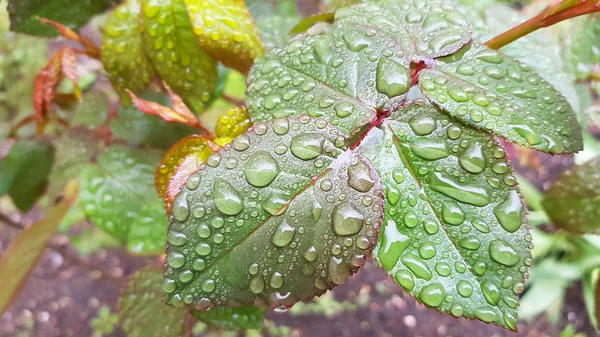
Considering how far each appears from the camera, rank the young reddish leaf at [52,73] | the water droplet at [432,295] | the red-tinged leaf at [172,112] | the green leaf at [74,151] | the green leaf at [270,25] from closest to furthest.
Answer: the water droplet at [432,295] → the red-tinged leaf at [172,112] → the young reddish leaf at [52,73] → the green leaf at [270,25] → the green leaf at [74,151]

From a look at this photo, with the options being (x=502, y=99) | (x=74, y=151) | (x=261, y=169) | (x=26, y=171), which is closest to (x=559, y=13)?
(x=502, y=99)

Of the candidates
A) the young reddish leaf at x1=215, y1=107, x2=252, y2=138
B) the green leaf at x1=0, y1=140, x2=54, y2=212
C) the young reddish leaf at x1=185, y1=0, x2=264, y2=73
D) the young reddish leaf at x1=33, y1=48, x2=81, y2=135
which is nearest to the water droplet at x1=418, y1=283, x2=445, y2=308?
the young reddish leaf at x1=215, y1=107, x2=252, y2=138

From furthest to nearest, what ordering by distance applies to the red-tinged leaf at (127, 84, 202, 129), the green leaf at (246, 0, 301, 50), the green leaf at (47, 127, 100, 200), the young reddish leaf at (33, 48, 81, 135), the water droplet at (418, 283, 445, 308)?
the green leaf at (47, 127, 100, 200)
the green leaf at (246, 0, 301, 50)
the young reddish leaf at (33, 48, 81, 135)
the red-tinged leaf at (127, 84, 202, 129)
the water droplet at (418, 283, 445, 308)

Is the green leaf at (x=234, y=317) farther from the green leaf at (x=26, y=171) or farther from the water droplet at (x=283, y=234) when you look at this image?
the green leaf at (x=26, y=171)

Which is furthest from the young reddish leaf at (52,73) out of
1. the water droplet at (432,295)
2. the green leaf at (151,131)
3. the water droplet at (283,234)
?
the water droplet at (432,295)

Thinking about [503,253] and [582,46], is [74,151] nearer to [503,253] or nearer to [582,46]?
[503,253]

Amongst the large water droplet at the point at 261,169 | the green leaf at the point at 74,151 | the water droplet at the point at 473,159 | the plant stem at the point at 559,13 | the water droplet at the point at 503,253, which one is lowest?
the green leaf at the point at 74,151

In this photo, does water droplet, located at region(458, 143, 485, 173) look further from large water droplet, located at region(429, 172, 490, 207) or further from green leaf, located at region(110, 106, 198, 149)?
green leaf, located at region(110, 106, 198, 149)
